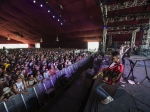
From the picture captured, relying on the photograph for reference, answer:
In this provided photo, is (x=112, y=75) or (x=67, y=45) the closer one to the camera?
(x=112, y=75)

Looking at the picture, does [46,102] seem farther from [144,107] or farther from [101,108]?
[144,107]

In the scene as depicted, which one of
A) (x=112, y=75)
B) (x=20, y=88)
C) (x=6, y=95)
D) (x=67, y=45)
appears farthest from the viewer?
(x=67, y=45)

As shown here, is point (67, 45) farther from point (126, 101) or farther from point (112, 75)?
point (126, 101)

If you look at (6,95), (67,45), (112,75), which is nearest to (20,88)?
(6,95)

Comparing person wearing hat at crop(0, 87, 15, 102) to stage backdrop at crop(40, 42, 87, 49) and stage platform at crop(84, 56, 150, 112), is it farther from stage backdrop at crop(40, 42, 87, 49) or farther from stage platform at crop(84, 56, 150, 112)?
stage backdrop at crop(40, 42, 87, 49)

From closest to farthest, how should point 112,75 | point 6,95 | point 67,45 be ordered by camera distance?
point 112,75, point 6,95, point 67,45

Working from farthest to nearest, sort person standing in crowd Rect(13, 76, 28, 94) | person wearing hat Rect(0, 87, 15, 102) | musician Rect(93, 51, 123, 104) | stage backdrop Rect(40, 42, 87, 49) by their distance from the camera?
stage backdrop Rect(40, 42, 87, 49) → person standing in crowd Rect(13, 76, 28, 94) → person wearing hat Rect(0, 87, 15, 102) → musician Rect(93, 51, 123, 104)

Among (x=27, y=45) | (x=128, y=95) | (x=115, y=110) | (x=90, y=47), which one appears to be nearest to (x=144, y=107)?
(x=128, y=95)

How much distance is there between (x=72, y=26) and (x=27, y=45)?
24340mm

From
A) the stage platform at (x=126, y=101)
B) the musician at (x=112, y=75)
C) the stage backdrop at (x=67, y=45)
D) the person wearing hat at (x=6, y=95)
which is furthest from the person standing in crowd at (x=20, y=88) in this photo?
the stage backdrop at (x=67, y=45)

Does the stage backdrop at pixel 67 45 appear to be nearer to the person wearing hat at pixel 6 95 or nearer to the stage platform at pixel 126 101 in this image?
the stage platform at pixel 126 101

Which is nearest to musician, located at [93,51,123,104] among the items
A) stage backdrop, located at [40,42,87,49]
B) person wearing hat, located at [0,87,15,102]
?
person wearing hat, located at [0,87,15,102]

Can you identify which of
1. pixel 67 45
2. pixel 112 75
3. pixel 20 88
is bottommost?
pixel 20 88

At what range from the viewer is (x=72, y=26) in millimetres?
17531
